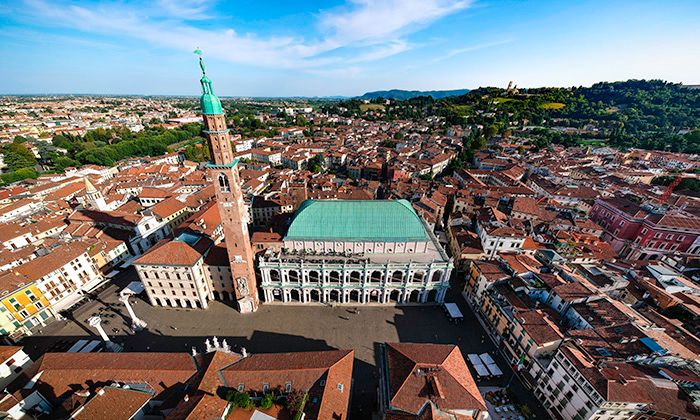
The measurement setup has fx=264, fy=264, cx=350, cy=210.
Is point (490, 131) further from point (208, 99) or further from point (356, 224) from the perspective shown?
point (208, 99)

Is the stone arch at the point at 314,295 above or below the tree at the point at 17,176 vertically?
below

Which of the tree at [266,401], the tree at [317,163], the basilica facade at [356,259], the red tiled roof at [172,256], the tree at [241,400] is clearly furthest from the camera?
the tree at [317,163]

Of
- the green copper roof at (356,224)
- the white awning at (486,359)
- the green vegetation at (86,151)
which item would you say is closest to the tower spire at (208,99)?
the green copper roof at (356,224)

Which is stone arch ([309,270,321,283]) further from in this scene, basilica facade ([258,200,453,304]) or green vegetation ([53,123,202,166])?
green vegetation ([53,123,202,166])

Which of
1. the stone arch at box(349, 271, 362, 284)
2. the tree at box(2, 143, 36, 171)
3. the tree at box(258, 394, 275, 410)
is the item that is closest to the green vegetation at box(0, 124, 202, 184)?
the tree at box(2, 143, 36, 171)

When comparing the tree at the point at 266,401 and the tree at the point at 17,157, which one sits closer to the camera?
the tree at the point at 266,401

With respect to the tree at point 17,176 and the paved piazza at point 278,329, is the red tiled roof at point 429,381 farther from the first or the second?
the tree at point 17,176

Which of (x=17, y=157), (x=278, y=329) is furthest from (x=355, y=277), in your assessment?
(x=17, y=157)
